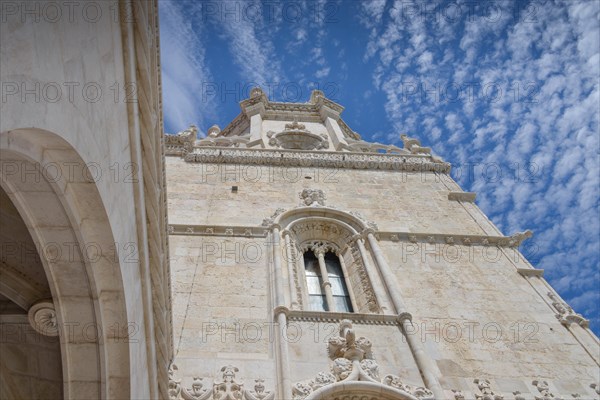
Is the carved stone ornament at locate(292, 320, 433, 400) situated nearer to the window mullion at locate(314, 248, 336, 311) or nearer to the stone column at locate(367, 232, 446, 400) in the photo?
the stone column at locate(367, 232, 446, 400)

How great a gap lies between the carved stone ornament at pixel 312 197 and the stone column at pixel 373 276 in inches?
73.1

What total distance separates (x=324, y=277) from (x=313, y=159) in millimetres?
5951

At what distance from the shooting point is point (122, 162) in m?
5.34

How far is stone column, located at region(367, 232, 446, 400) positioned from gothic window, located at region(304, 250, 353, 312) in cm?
99

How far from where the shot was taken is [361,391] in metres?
8.02

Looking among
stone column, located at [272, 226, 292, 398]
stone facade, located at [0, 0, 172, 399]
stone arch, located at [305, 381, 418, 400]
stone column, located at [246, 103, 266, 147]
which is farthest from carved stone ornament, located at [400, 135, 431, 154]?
stone facade, located at [0, 0, 172, 399]

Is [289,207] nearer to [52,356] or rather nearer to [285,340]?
[285,340]

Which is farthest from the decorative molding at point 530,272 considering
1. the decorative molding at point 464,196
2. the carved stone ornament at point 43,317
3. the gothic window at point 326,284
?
the carved stone ornament at point 43,317

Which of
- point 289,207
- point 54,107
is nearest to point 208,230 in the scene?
point 289,207

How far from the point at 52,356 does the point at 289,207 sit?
8.32 meters

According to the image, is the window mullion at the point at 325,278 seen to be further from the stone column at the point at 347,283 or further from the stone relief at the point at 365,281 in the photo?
the stone relief at the point at 365,281

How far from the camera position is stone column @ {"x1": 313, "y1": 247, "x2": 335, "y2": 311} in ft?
35.5

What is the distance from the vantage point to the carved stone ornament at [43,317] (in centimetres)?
554

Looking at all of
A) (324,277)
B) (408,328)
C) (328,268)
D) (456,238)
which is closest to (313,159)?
(328,268)
